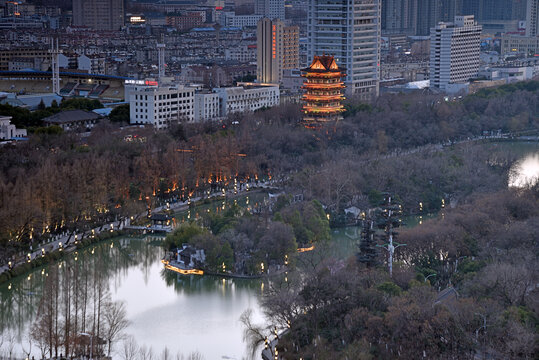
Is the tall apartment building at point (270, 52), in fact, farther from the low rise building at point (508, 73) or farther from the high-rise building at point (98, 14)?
the high-rise building at point (98, 14)

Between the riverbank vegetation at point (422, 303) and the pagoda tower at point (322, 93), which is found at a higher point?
the pagoda tower at point (322, 93)

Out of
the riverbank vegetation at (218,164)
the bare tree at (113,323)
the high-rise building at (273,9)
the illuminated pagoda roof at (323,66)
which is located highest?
the high-rise building at (273,9)

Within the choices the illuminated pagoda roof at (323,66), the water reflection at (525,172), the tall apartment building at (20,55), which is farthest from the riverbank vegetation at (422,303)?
the tall apartment building at (20,55)

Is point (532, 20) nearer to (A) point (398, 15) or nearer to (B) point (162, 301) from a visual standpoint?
(A) point (398, 15)

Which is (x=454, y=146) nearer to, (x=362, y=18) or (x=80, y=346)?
(x=362, y=18)

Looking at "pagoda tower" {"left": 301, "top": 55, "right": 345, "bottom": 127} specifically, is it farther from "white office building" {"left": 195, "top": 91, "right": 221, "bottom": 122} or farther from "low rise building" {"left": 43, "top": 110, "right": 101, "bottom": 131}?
"low rise building" {"left": 43, "top": 110, "right": 101, "bottom": 131}

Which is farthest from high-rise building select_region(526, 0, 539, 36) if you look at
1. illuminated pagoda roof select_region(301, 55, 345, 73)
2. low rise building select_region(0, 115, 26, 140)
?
low rise building select_region(0, 115, 26, 140)
